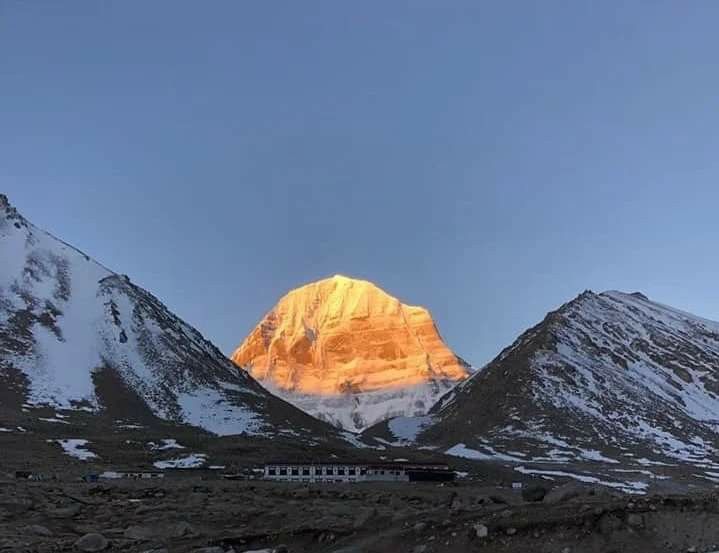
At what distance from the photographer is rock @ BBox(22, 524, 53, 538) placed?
121 ft

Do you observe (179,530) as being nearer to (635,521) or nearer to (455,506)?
(455,506)

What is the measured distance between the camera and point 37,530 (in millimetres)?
37531

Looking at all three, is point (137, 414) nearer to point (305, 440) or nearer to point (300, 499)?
point (305, 440)

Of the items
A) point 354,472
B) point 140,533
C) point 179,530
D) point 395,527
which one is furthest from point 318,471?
point 395,527

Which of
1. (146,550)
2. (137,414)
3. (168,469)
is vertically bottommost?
(146,550)

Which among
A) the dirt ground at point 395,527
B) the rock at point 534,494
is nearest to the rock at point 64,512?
the dirt ground at point 395,527

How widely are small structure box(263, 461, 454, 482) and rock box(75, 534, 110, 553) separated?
7989 cm

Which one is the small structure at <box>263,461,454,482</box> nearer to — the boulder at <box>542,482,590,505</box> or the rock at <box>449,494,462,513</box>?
the rock at <box>449,494,462,513</box>

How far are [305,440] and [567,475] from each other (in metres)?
55.8

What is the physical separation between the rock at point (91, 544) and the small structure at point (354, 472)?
79.9 metres

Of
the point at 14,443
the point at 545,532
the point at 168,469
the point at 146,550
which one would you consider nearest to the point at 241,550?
the point at 146,550

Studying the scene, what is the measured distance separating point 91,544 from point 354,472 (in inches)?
3319

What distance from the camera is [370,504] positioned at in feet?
172

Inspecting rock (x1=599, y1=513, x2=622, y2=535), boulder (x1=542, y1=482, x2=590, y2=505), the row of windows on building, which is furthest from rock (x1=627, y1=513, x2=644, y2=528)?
the row of windows on building
